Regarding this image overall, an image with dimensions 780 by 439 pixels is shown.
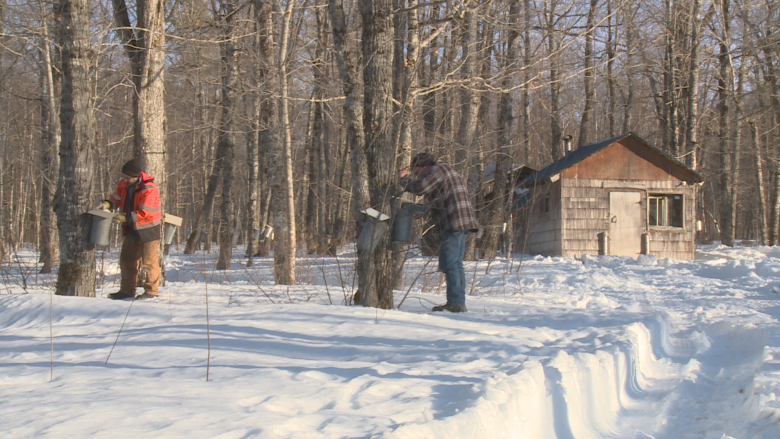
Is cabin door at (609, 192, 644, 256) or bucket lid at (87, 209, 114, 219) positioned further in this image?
cabin door at (609, 192, 644, 256)

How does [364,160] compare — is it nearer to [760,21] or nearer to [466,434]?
[466,434]

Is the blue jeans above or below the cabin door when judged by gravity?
below

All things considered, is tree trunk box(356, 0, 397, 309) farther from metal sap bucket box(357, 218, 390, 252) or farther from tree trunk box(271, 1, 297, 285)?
tree trunk box(271, 1, 297, 285)

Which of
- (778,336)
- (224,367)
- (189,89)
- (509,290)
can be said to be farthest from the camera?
(189,89)

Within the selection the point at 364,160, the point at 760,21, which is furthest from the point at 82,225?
the point at 760,21

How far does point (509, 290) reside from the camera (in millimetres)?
10609

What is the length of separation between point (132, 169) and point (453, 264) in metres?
4.08

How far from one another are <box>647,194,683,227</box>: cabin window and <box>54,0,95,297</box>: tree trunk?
64.9ft

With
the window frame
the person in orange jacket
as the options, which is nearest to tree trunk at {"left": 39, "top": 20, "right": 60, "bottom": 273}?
the person in orange jacket

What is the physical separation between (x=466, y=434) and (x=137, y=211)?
599 cm

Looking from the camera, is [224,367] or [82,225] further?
[82,225]

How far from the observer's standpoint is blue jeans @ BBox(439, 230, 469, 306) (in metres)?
6.93

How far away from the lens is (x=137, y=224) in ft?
24.6

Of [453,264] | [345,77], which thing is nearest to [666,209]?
[453,264]
